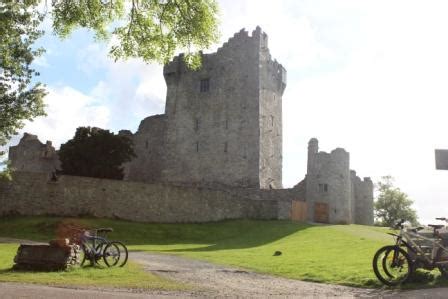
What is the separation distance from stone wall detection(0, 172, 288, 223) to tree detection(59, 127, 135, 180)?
20.4ft

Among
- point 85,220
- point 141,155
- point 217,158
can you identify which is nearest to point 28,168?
point 141,155

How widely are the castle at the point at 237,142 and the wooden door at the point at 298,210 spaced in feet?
0.27

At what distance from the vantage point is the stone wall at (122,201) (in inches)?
1185

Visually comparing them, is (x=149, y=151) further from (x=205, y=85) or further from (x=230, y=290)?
(x=230, y=290)

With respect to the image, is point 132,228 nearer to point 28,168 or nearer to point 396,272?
point 396,272

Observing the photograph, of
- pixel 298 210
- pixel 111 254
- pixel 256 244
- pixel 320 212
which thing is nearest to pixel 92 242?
pixel 111 254

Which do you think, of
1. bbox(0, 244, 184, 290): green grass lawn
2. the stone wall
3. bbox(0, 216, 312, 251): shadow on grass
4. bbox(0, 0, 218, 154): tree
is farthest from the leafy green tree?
the stone wall

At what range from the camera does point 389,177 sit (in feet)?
218

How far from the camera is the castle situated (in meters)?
40.5

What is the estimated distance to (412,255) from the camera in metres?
10.4

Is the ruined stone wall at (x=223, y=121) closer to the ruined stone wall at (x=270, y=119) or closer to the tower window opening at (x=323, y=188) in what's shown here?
the ruined stone wall at (x=270, y=119)

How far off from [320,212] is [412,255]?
1189 inches

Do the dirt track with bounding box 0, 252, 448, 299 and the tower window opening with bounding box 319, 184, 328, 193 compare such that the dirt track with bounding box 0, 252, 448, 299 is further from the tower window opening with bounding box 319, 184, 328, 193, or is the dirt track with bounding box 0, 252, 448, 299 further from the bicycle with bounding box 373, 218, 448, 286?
the tower window opening with bounding box 319, 184, 328, 193

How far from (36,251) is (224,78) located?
117 ft
